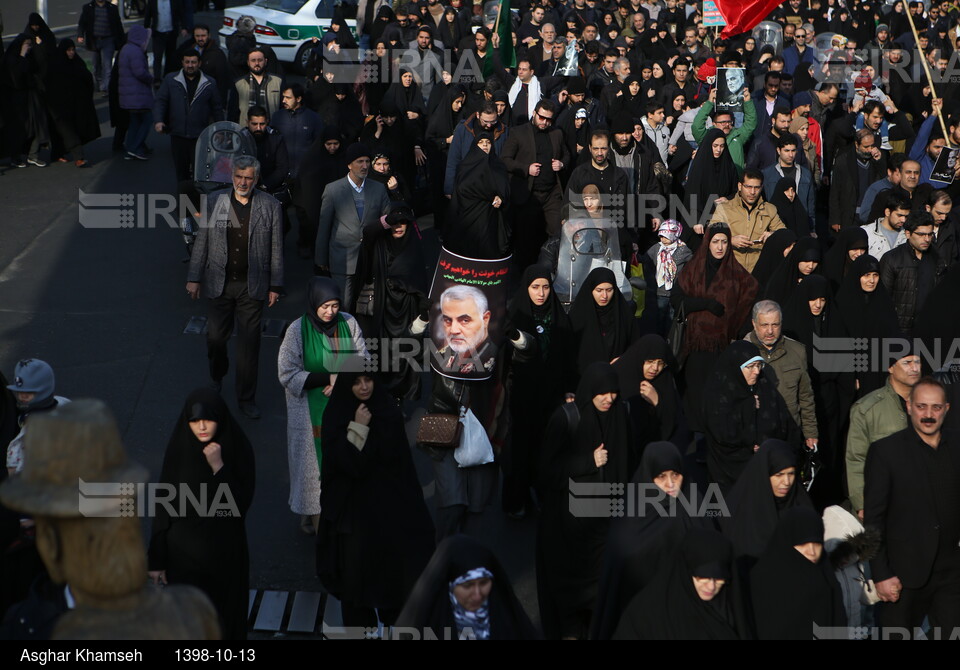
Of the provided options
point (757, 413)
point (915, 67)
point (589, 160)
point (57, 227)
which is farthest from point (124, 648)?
point (915, 67)

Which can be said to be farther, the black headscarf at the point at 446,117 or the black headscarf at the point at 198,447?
the black headscarf at the point at 446,117

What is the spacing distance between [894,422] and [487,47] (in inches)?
378

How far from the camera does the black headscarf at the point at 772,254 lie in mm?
9469

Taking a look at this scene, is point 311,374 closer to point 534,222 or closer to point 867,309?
point 867,309

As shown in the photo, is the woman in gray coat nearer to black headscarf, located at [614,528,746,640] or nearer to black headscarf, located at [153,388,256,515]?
black headscarf, located at [153,388,256,515]

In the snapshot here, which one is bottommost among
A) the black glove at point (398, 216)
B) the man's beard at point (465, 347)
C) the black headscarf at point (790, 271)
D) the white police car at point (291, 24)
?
the man's beard at point (465, 347)

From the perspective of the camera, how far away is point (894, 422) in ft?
22.4

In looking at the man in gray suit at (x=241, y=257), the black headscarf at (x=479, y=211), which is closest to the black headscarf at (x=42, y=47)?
the black headscarf at (x=479, y=211)

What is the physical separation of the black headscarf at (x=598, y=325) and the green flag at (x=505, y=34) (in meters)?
8.15

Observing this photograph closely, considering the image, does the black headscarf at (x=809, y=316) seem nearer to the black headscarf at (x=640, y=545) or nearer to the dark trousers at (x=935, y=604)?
the dark trousers at (x=935, y=604)

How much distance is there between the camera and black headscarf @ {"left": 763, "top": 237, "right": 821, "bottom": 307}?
346 inches

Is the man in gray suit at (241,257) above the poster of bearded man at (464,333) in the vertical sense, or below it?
above

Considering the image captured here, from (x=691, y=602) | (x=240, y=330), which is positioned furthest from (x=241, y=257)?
(x=691, y=602)

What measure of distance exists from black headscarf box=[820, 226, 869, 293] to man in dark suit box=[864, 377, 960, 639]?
3.13 m
